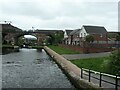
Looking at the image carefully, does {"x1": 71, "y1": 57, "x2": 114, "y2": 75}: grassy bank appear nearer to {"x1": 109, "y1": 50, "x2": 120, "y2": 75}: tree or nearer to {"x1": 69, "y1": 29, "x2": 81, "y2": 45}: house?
{"x1": 109, "y1": 50, "x2": 120, "y2": 75}: tree

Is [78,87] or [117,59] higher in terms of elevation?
[117,59]

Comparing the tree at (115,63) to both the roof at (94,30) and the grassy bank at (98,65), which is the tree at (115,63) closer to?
the grassy bank at (98,65)

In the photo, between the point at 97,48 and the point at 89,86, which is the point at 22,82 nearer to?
the point at 89,86

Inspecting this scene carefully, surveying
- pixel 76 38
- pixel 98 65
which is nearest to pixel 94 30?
pixel 76 38

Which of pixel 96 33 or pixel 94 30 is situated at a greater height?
pixel 94 30

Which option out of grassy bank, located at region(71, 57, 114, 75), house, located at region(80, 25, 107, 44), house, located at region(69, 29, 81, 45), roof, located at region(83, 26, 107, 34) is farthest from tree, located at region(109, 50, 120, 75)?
house, located at region(69, 29, 81, 45)

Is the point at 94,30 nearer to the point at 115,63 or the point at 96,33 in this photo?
the point at 96,33

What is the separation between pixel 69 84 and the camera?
18391mm

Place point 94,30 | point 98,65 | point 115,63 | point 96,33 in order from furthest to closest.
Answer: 1. point 94,30
2. point 96,33
3. point 98,65
4. point 115,63

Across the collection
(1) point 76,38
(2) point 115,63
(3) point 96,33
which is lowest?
(2) point 115,63

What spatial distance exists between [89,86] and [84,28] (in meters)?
63.9

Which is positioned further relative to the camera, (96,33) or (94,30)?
(94,30)

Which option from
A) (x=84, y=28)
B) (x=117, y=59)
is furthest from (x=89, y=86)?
(x=84, y=28)

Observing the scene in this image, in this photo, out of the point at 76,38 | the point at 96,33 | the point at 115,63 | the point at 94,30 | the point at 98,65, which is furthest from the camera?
the point at 76,38
